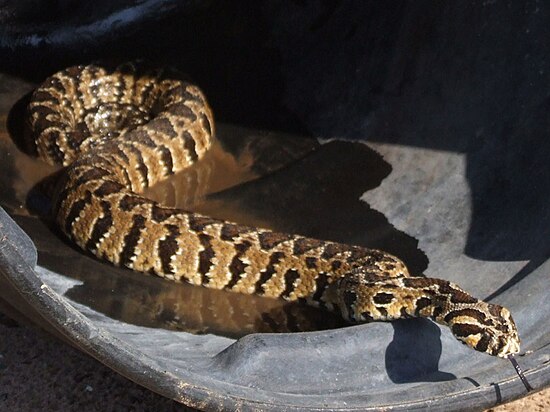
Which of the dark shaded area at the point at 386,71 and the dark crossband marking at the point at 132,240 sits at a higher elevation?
the dark shaded area at the point at 386,71

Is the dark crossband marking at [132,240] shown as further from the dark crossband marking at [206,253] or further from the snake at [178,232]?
the dark crossband marking at [206,253]

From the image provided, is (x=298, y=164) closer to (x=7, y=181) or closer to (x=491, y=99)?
(x=491, y=99)

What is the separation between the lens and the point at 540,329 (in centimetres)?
538

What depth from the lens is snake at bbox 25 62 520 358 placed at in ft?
20.3

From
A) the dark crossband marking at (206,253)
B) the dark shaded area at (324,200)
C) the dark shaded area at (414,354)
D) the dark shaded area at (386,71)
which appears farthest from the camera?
the dark shaded area at (324,200)

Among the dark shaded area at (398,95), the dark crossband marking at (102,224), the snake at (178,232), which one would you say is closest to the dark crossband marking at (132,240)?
the snake at (178,232)

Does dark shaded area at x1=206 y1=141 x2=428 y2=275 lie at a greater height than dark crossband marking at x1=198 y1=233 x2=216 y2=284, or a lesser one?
greater

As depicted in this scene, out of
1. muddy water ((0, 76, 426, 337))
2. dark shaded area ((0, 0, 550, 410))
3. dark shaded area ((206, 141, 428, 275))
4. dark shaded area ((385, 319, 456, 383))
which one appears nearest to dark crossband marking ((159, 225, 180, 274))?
muddy water ((0, 76, 426, 337))

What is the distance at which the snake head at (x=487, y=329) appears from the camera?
17.3 feet

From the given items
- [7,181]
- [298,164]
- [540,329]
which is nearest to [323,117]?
[298,164]

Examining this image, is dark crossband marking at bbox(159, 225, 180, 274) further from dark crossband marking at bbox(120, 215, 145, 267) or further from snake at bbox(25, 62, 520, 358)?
dark crossband marking at bbox(120, 215, 145, 267)

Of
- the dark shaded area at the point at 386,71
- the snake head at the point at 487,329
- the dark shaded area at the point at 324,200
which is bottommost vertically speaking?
the dark shaded area at the point at 324,200

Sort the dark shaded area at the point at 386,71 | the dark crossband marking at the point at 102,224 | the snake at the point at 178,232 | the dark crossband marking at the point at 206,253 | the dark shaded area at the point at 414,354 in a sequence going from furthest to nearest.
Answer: the dark crossband marking at the point at 102,224, the dark crossband marking at the point at 206,253, the dark shaded area at the point at 386,71, the snake at the point at 178,232, the dark shaded area at the point at 414,354

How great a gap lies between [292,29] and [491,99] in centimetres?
247
